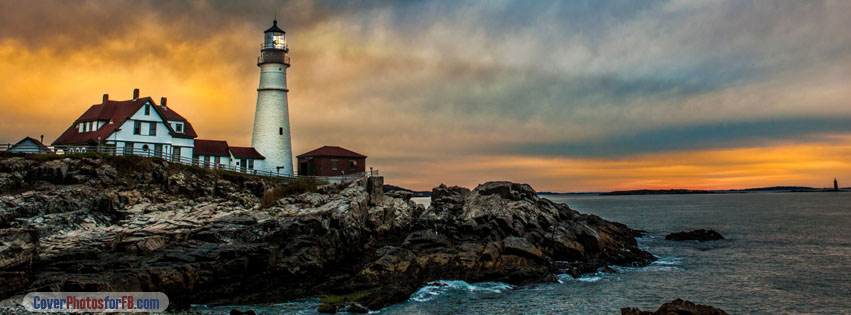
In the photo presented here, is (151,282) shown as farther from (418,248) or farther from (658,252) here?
(658,252)

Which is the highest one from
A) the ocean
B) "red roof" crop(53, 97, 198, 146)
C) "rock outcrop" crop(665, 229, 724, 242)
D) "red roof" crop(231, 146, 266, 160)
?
"red roof" crop(53, 97, 198, 146)

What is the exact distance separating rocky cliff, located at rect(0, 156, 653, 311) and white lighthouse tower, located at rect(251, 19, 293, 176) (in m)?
10.0

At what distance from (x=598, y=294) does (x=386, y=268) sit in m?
9.77

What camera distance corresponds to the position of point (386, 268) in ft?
77.4

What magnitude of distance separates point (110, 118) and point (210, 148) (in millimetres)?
8663

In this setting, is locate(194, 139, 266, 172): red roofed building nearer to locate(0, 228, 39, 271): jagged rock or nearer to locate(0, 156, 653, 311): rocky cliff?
locate(0, 156, 653, 311): rocky cliff

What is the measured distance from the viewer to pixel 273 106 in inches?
1892

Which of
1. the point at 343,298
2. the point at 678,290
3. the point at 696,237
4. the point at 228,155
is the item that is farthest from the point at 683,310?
the point at 228,155

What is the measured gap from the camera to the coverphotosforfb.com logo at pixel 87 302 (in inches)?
651

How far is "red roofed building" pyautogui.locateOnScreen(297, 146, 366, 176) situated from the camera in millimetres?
49750

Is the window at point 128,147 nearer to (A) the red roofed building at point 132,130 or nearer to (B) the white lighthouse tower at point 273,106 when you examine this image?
(A) the red roofed building at point 132,130

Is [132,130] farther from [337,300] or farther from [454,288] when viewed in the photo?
[454,288]

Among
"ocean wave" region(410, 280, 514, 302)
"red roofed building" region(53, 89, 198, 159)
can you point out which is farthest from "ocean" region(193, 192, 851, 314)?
"red roofed building" region(53, 89, 198, 159)

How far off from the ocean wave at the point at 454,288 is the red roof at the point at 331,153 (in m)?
28.8
